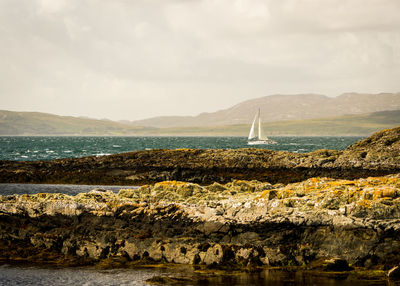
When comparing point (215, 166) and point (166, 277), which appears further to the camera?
point (215, 166)

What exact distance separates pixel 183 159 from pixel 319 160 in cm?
1283

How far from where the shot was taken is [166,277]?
13578 millimetres

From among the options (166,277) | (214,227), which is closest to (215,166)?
(214,227)

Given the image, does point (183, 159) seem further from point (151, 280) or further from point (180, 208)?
point (151, 280)

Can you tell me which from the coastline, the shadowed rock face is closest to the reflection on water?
the coastline

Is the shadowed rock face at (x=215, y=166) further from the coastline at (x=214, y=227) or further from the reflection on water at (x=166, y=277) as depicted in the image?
the reflection on water at (x=166, y=277)

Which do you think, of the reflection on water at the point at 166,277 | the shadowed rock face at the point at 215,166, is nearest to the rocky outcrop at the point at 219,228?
the reflection on water at the point at 166,277

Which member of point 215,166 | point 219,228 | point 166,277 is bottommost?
point 166,277

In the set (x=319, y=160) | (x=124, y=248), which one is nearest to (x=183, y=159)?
(x=319, y=160)

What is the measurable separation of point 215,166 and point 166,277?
2978cm

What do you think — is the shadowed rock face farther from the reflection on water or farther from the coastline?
the reflection on water

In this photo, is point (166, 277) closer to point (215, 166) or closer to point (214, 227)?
point (214, 227)

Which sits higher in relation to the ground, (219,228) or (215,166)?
(219,228)

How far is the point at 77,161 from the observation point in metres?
47.2
